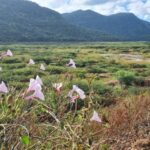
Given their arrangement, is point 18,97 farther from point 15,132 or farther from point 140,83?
point 140,83

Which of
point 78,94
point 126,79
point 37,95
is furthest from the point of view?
point 126,79

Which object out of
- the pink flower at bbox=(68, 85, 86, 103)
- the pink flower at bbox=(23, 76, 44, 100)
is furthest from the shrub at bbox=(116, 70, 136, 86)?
the pink flower at bbox=(23, 76, 44, 100)

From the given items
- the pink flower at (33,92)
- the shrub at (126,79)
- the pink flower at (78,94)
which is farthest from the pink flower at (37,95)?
the shrub at (126,79)

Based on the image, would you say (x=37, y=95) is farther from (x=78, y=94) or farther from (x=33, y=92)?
(x=78, y=94)

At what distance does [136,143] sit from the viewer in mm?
5762

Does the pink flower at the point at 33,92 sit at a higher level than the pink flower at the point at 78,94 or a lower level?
higher

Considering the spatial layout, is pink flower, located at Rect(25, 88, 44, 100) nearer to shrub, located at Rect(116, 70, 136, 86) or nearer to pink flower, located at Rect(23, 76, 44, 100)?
pink flower, located at Rect(23, 76, 44, 100)

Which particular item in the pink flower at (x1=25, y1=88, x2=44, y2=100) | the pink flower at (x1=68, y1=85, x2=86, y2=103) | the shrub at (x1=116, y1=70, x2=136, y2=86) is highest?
the pink flower at (x1=25, y1=88, x2=44, y2=100)

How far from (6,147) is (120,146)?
6.09 ft

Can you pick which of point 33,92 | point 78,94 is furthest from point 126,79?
point 33,92

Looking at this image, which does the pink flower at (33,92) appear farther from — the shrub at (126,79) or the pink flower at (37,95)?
the shrub at (126,79)

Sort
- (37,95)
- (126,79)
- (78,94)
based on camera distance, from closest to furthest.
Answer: (37,95)
(78,94)
(126,79)

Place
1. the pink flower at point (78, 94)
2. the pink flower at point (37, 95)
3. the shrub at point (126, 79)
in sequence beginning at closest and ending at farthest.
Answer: the pink flower at point (37, 95) < the pink flower at point (78, 94) < the shrub at point (126, 79)

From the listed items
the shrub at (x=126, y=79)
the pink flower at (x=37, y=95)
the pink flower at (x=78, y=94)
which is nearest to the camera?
the pink flower at (x=37, y=95)
